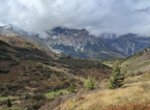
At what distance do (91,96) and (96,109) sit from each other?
7.68m

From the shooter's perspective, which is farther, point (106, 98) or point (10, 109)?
point (10, 109)

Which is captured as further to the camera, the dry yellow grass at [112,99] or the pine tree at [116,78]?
the pine tree at [116,78]

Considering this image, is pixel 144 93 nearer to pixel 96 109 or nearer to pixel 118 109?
pixel 96 109

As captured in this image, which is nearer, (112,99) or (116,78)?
(112,99)

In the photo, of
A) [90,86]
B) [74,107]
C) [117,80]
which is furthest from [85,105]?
[90,86]

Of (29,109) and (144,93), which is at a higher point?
(144,93)

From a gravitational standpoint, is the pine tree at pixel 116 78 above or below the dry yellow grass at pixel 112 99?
above

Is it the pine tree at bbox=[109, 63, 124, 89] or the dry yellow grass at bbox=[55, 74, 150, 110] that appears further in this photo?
the pine tree at bbox=[109, 63, 124, 89]

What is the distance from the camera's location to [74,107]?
46562 mm

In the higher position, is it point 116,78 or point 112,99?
point 116,78

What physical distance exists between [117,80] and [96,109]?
4606cm

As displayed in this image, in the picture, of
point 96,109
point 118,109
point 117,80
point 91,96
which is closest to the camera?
point 118,109

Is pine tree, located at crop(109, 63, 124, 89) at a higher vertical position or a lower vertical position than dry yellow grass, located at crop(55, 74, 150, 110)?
higher

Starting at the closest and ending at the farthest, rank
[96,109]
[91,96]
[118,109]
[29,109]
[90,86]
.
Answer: [118,109] < [96,109] < [91,96] < [90,86] < [29,109]
